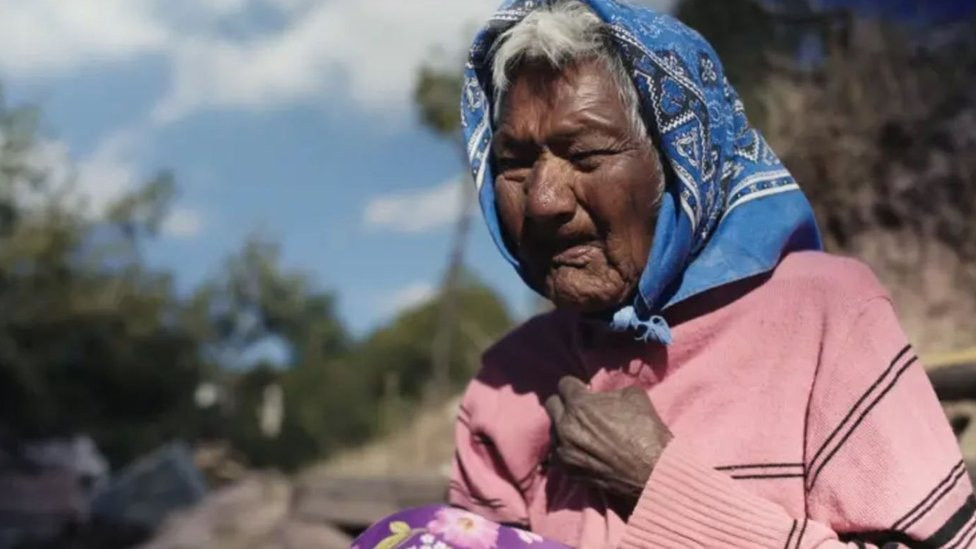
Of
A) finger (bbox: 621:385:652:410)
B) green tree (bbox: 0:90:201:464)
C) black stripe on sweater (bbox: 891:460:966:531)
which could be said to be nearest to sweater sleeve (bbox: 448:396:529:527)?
finger (bbox: 621:385:652:410)

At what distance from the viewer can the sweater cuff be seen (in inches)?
76.4

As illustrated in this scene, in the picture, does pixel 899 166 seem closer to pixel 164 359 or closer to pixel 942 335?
pixel 942 335

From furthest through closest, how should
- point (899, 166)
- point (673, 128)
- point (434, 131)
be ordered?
point (434, 131) → point (899, 166) → point (673, 128)

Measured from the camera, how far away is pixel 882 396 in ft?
6.34

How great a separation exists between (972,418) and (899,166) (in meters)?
1.26

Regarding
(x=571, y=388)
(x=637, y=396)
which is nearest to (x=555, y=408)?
(x=571, y=388)

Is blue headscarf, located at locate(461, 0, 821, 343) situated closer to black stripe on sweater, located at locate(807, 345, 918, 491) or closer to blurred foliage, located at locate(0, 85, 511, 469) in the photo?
black stripe on sweater, located at locate(807, 345, 918, 491)

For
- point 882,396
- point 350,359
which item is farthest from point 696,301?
point 350,359

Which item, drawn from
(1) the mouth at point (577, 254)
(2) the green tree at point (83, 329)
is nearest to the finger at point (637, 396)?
(1) the mouth at point (577, 254)

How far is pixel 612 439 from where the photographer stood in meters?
2.08

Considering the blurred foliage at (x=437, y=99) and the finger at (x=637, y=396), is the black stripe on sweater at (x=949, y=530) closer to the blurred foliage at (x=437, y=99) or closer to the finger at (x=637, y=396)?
the finger at (x=637, y=396)

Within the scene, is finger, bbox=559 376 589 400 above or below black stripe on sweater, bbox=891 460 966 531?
above

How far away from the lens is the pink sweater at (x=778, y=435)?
1893mm

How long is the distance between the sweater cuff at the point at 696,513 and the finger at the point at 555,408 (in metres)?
0.24
